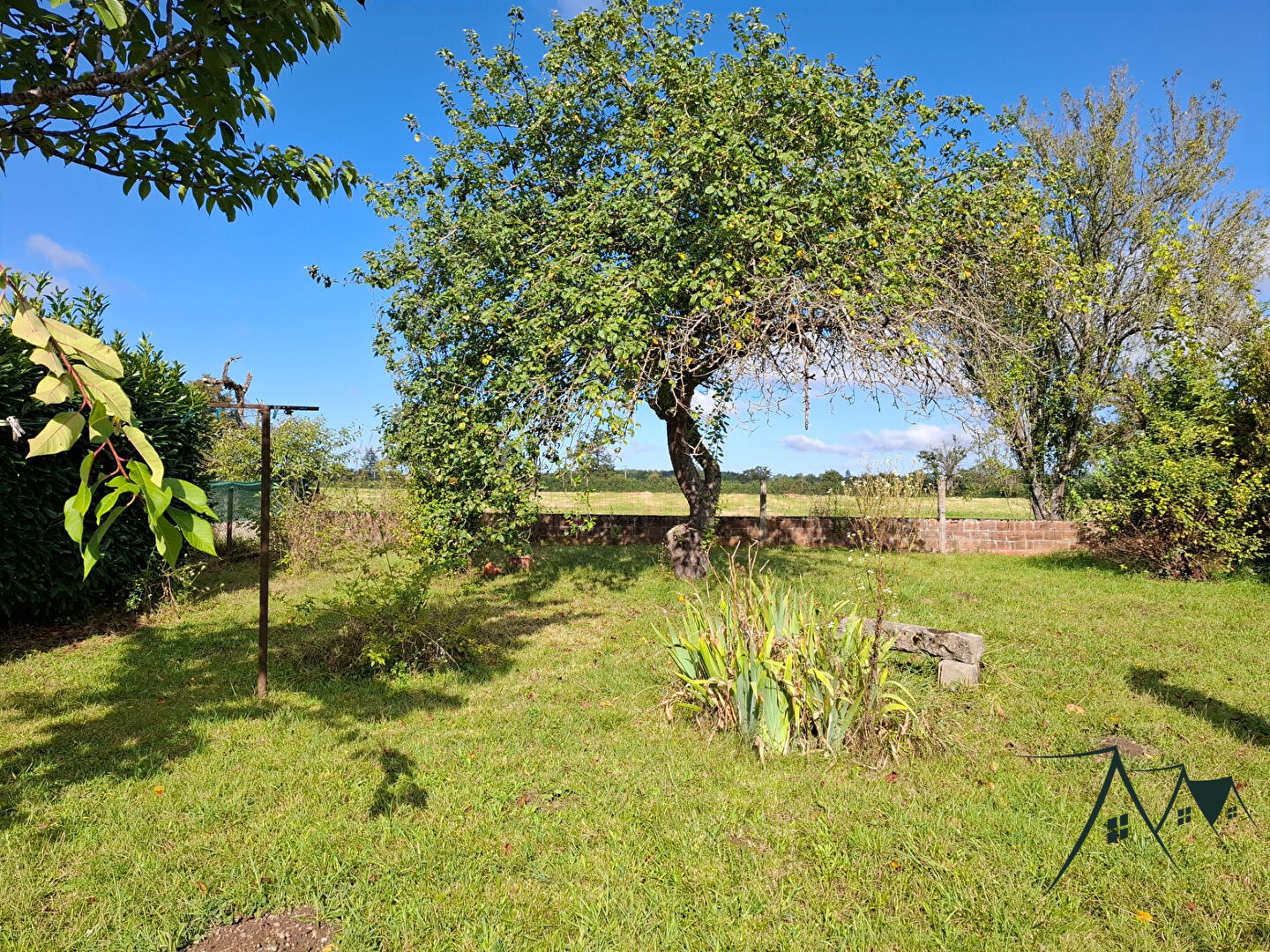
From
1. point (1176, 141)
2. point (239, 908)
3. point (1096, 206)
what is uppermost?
point (1176, 141)

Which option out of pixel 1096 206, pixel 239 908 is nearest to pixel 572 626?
pixel 239 908

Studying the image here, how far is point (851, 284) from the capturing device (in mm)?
6684

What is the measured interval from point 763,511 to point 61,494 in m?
11.5

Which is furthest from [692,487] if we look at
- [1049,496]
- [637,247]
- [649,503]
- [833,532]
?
[1049,496]

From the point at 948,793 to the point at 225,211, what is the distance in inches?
211

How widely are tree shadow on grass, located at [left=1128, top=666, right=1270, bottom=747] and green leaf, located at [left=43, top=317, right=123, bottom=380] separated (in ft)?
20.6

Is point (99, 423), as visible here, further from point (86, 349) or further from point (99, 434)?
point (86, 349)

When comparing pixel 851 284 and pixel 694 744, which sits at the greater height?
pixel 851 284

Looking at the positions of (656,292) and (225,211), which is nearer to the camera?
(225,211)

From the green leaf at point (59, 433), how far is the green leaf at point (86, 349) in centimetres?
9

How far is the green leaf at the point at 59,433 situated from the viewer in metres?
0.98

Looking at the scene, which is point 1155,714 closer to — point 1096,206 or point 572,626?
point 572,626

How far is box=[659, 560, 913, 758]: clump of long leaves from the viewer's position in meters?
4.23

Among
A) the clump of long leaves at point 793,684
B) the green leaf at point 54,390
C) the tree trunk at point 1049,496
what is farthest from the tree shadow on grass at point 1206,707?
the tree trunk at point 1049,496
